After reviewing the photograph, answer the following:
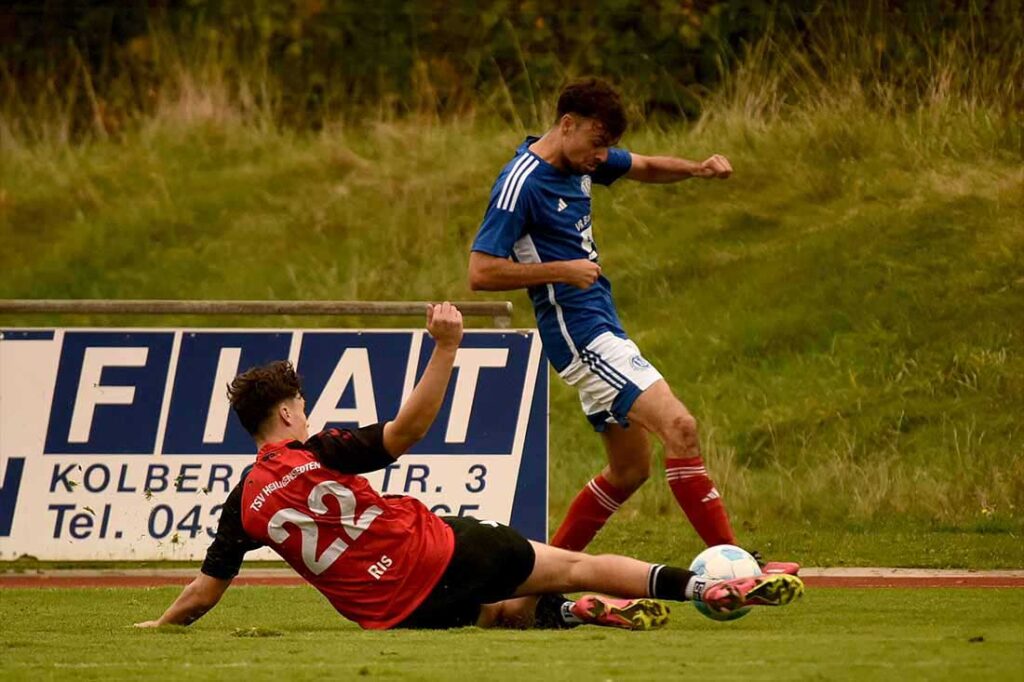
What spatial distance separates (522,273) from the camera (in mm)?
8148

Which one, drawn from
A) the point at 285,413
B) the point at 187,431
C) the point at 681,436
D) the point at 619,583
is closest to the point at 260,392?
the point at 285,413

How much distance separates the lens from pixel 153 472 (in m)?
11.0

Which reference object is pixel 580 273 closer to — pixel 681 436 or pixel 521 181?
pixel 521 181

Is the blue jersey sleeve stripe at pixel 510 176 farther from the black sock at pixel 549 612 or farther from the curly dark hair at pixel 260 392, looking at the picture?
the black sock at pixel 549 612

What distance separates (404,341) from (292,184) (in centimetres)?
965

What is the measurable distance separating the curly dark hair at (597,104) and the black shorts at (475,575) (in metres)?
2.11

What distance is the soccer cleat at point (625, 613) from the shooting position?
7.19m

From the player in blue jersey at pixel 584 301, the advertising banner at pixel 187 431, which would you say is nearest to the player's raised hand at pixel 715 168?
the player in blue jersey at pixel 584 301

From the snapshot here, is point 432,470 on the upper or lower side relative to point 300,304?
lower

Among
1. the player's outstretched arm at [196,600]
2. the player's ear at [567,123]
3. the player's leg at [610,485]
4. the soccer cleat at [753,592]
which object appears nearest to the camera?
the soccer cleat at [753,592]

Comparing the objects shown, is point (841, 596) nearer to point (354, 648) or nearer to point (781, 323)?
point (354, 648)

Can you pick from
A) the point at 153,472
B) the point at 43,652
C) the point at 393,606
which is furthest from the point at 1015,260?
the point at 43,652

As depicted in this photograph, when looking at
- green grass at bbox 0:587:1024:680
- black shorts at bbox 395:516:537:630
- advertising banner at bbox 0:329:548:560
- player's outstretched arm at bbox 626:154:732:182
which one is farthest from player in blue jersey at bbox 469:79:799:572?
advertising banner at bbox 0:329:548:560

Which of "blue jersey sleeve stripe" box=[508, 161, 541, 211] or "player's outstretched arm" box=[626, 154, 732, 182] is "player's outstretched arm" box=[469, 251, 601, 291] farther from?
"player's outstretched arm" box=[626, 154, 732, 182]
